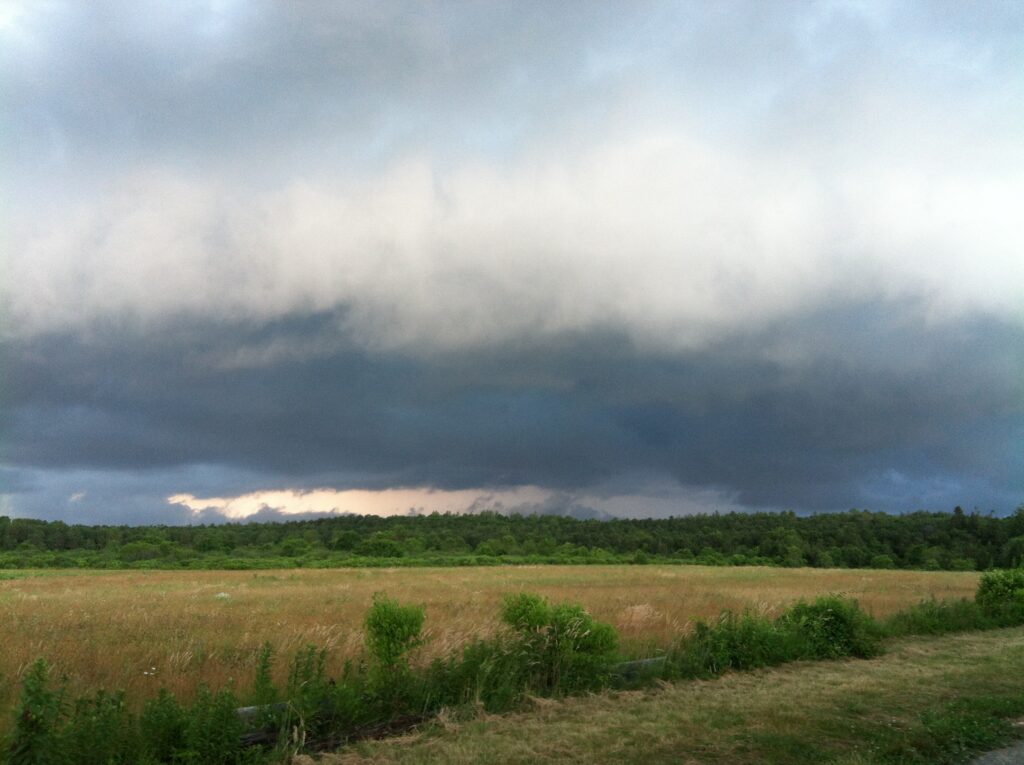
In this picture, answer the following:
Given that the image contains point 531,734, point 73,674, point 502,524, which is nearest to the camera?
point 531,734

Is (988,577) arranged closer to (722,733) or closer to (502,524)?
(722,733)

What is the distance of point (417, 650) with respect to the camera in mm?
11531

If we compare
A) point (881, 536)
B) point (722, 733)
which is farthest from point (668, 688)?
point (881, 536)

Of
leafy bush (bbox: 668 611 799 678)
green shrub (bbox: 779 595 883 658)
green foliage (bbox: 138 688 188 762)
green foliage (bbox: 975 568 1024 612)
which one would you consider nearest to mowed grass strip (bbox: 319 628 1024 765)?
leafy bush (bbox: 668 611 799 678)

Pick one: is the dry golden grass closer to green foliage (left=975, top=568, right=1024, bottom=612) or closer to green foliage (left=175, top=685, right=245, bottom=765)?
green foliage (left=975, top=568, right=1024, bottom=612)

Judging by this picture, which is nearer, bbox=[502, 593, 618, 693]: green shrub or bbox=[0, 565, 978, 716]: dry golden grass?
bbox=[502, 593, 618, 693]: green shrub

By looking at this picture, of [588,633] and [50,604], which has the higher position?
[588,633]

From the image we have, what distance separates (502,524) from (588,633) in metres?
162

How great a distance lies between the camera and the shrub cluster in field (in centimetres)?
758

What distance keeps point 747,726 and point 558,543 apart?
133097 mm

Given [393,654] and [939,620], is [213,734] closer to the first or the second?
[393,654]

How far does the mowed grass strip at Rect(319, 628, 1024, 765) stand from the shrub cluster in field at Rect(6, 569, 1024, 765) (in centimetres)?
66

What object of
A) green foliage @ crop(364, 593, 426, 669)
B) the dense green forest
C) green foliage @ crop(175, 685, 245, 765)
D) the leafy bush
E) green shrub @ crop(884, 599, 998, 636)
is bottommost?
the dense green forest

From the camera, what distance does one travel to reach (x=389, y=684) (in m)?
10.2
